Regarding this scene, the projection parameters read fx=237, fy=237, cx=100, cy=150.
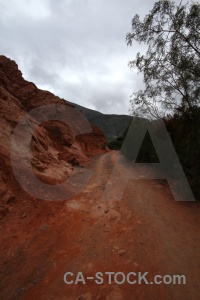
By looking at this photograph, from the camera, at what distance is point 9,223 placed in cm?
609

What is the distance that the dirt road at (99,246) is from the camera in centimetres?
404

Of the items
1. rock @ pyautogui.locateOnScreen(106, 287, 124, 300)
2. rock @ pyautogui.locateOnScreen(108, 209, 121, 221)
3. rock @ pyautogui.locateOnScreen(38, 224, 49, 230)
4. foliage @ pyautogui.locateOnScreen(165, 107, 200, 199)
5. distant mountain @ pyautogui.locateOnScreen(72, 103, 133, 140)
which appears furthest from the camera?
distant mountain @ pyautogui.locateOnScreen(72, 103, 133, 140)

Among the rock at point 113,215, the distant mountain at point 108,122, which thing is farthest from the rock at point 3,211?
the distant mountain at point 108,122

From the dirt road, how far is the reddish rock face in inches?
52.6

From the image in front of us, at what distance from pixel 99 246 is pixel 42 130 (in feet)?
30.8

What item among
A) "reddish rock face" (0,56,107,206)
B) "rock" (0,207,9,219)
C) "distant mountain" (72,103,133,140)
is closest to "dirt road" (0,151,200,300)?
"rock" (0,207,9,219)

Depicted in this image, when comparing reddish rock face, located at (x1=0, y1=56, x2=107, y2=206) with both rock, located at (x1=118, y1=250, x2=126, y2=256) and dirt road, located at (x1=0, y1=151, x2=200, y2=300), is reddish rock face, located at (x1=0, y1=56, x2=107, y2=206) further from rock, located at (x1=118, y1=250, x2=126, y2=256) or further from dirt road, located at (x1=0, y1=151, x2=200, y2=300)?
rock, located at (x1=118, y1=250, x2=126, y2=256)

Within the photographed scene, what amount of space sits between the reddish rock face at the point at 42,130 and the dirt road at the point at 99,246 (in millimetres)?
1336

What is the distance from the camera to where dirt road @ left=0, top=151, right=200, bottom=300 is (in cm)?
404

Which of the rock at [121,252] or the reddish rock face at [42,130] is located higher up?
the reddish rock face at [42,130]

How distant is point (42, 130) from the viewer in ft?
44.0

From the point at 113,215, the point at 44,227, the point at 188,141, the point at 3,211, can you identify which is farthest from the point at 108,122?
the point at 44,227

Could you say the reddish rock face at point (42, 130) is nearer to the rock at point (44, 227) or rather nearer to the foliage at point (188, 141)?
the rock at point (44, 227)

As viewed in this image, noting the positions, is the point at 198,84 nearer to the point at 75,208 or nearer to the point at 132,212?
the point at 132,212
